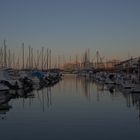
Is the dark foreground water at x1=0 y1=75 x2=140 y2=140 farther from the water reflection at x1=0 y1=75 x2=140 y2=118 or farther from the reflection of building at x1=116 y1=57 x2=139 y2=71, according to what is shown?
the reflection of building at x1=116 y1=57 x2=139 y2=71

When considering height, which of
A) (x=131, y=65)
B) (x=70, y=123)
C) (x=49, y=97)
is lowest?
(x=70, y=123)

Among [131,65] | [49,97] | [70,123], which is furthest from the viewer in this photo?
[131,65]

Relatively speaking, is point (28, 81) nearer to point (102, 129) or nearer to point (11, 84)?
point (11, 84)

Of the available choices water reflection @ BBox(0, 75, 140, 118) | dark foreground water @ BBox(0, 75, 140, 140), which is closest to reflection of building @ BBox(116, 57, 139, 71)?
water reflection @ BBox(0, 75, 140, 118)

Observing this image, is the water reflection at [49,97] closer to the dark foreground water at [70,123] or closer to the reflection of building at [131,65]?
the dark foreground water at [70,123]

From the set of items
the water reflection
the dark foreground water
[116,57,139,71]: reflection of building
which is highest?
[116,57,139,71]: reflection of building

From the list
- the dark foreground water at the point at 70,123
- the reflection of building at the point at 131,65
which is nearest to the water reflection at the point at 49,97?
the dark foreground water at the point at 70,123

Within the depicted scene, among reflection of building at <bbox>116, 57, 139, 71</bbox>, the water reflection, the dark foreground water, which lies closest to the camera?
the dark foreground water

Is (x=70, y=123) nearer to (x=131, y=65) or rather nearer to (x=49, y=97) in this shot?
(x=49, y=97)

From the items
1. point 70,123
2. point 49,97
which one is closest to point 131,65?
point 49,97

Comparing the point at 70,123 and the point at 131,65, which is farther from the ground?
the point at 131,65

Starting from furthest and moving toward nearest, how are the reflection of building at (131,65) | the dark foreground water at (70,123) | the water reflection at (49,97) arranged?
the reflection of building at (131,65) → the water reflection at (49,97) → the dark foreground water at (70,123)

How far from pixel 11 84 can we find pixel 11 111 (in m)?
16.0

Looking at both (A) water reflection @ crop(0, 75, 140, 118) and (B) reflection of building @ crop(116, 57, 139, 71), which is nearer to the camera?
(A) water reflection @ crop(0, 75, 140, 118)
